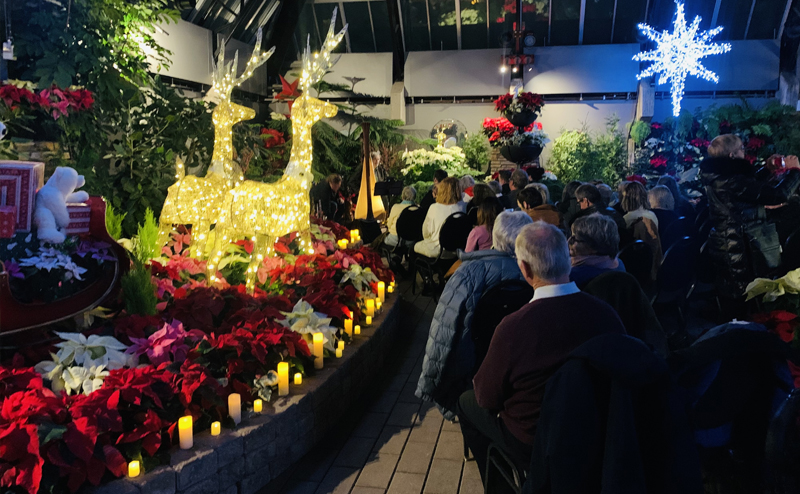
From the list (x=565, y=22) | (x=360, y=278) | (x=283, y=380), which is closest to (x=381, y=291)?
(x=360, y=278)

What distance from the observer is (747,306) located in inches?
182

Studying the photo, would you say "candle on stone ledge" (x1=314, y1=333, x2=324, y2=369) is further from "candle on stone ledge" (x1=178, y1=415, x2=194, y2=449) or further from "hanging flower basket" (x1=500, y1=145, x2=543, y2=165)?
"hanging flower basket" (x1=500, y1=145, x2=543, y2=165)

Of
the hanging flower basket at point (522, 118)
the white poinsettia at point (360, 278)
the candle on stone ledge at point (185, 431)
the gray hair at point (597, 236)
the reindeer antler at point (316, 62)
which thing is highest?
the hanging flower basket at point (522, 118)

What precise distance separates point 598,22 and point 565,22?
0.71 meters

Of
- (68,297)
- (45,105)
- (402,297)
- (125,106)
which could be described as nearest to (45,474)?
(68,297)

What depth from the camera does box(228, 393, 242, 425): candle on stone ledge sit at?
8.87 ft

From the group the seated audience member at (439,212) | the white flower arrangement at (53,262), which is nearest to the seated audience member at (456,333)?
the white flower arrangement at (53,262)

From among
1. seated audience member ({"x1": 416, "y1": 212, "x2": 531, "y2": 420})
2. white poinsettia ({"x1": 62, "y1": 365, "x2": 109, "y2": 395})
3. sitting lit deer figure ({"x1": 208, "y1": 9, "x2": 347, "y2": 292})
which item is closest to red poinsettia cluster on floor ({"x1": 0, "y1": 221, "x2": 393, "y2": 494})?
white poinsettia ({"x1": 62, "y1": 365, "x2": 109, "y2": 395})

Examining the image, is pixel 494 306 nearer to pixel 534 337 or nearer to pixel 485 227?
pixel 534 337

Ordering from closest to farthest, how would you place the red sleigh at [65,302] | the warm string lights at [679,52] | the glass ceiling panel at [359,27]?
1. the red sleigh at [65,302]
2. the warm string lights at [679,52]
3. the glass ceiling panel at [359,27]

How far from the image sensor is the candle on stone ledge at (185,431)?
8.11ft

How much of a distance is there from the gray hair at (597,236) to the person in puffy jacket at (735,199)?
1.91 m

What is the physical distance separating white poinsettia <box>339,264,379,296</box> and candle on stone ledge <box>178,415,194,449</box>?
203cm

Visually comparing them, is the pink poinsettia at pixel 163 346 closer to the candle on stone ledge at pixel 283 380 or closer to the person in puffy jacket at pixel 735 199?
the candle on stone ledge at pixel 283 380
